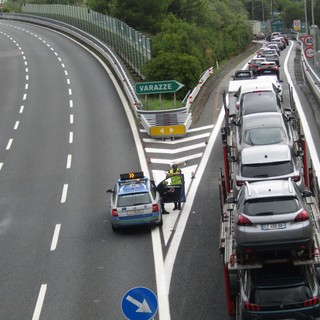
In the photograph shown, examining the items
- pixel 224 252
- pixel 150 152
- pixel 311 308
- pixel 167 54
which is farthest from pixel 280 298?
pixel 167 54

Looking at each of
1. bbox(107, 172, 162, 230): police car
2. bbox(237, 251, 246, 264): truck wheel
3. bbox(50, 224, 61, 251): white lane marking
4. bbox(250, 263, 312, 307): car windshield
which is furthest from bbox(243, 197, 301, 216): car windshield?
bbox(50, 224, 61, 251): white lane marking

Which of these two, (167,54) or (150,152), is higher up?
(167,54)

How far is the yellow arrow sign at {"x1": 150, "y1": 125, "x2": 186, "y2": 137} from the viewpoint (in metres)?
35.2

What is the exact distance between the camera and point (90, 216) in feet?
83.7

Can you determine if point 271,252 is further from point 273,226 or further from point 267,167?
point 267,167

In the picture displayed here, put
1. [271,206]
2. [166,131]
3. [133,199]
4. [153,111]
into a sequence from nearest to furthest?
[271,206] < [133,199] < [166,131] < [153,111]

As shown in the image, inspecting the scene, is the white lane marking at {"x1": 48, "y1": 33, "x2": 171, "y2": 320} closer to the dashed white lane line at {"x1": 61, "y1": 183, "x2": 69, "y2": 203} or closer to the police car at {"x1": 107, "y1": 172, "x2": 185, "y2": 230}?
the police car at {"x1": 107, "y1": 172, "x2": 185, "y2": 230}

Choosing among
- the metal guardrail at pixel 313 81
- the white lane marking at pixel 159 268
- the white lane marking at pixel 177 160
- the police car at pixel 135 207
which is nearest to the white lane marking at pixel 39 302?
the white lane marking at pixel 159 268

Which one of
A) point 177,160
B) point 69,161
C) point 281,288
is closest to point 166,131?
point 177,160

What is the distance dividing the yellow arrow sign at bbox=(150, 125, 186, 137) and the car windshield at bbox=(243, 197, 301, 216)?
1932 cm

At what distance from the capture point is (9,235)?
24.2 m

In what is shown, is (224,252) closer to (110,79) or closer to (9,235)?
(9,235)

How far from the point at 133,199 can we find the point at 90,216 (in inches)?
101

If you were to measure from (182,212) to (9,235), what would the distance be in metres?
5.41
